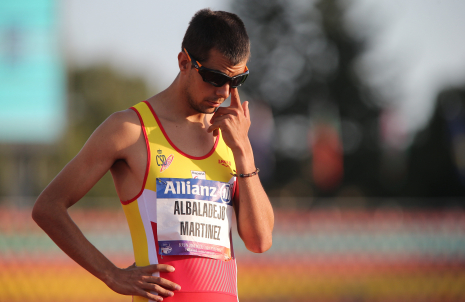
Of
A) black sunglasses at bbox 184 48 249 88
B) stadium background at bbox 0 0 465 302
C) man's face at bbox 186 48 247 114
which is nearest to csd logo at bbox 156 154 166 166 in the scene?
man's face at bbox 186 48 247 114

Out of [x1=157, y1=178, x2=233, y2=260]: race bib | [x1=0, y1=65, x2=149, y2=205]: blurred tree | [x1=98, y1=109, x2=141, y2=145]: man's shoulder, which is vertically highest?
[x1=0, y1=65, x2=149, y2=205]: blurred tree

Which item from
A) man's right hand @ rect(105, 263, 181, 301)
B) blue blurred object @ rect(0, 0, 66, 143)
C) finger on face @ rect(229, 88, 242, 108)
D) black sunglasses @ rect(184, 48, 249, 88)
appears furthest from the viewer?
blue blurred object @ rect(0, 0, 66, 143)

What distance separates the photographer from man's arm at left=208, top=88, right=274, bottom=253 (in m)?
2.54

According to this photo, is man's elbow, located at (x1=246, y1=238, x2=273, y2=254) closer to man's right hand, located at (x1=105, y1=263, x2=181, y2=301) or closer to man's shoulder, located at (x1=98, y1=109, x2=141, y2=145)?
man's right hand, located at (x1=105, y1=263, x2=181, y2=301)

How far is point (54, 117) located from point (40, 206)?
15.6 meters

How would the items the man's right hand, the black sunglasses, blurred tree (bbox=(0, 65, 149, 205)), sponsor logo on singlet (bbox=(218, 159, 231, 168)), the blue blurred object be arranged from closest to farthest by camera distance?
the man's right hand → the black sunglasses → sponsor logo on singlet (bbox=(218, 159, 231, 168)) → the blue blurred object → blurred tree (bbox=(0, 65, 149, 205))

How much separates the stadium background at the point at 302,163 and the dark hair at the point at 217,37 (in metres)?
9.81

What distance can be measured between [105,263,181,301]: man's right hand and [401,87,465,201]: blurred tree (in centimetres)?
3048

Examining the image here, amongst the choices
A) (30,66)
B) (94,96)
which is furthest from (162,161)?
(94,96)

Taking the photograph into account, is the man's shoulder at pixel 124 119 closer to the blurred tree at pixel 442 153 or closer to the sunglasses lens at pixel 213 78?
the sunglasses lens at pixel 213 78

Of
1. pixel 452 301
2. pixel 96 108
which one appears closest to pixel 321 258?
pixel 452 301

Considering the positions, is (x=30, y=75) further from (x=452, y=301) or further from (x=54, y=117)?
(x=452, y=301)

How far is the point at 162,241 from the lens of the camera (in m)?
2.40

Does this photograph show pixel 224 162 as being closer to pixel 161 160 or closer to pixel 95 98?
pixel 161 160
